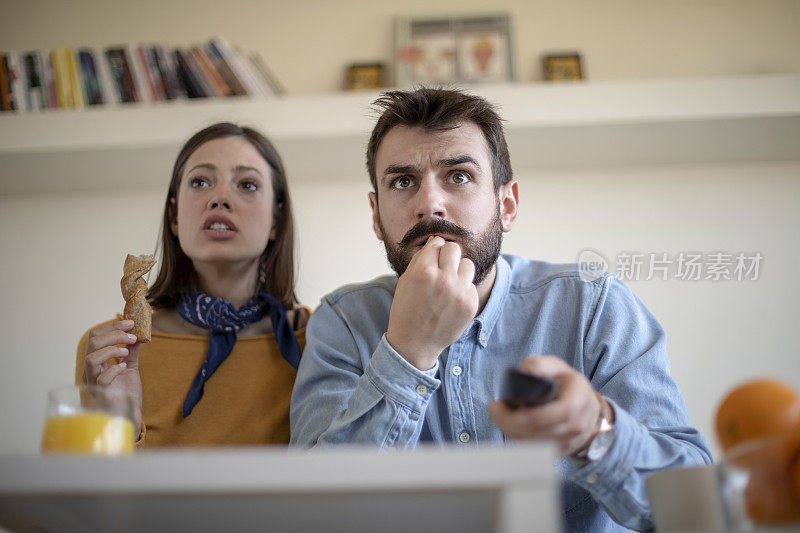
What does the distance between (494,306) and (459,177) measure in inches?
9.2

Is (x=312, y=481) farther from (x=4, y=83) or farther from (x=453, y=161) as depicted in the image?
(x=4, y=83)

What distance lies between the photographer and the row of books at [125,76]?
6.18 ft

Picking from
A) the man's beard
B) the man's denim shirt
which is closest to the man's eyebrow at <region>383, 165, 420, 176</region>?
the man's beard

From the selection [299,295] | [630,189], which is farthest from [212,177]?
[630,189]

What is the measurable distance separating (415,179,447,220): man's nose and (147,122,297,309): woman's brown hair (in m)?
0.53

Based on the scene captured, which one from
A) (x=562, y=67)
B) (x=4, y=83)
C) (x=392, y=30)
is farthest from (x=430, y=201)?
(x=4, y=83)

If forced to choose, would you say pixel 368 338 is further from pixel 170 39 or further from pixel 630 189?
pixel 170 39

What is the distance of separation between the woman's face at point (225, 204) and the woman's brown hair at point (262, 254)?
0.08 ft

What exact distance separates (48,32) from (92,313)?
0.88 metres

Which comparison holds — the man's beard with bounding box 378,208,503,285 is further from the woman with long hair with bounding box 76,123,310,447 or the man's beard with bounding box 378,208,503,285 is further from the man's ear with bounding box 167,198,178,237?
the man's ear with bounding box 167,198,178,237

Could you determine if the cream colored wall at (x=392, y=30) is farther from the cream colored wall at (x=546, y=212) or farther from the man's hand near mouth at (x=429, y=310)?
the man's hand near mouth at (x=429, y=310)

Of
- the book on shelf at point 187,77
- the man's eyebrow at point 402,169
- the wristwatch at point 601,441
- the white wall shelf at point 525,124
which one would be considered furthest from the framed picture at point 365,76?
the wristwatch at point 601,441

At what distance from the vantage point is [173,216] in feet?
5.59

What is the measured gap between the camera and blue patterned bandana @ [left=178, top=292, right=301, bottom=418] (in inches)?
59.6
